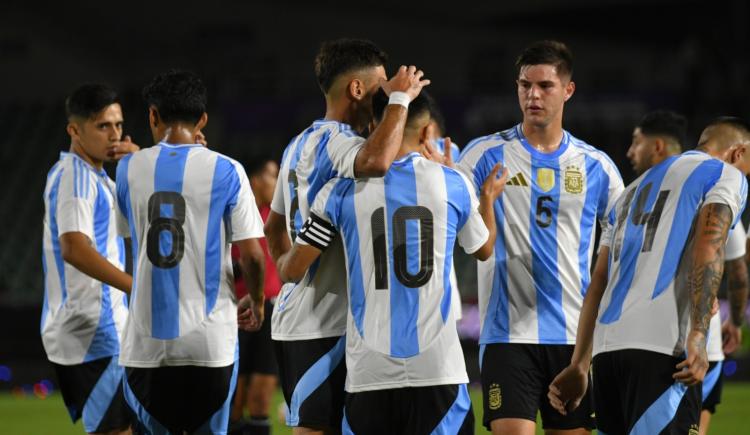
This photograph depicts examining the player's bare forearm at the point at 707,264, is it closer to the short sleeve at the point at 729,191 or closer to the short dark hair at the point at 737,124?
the short sleeve at the point at 729,191

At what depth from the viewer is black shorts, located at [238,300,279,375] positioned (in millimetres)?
7766

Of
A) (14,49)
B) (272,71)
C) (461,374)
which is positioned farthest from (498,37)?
(461,374)

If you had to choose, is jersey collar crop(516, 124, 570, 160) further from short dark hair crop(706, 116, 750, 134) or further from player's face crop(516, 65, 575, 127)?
short dark hair crop(706, 116, 750, 134)

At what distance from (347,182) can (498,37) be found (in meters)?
18.5

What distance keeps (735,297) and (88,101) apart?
3967 millimetres

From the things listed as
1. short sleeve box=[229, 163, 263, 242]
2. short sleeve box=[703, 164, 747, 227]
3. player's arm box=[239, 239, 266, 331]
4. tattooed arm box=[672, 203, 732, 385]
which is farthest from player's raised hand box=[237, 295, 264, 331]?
short sleeve box=[703, 164, 747, 227]

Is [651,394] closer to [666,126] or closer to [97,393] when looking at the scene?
[666,126]

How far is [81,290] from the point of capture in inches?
230

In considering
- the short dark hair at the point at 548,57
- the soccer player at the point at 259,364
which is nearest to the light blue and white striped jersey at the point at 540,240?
the short dark hair at the point at 548,57

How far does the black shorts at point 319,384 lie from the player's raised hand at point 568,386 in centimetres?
93

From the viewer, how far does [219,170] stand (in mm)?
4812

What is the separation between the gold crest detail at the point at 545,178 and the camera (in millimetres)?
5426

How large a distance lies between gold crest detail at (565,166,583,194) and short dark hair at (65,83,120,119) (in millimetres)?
2503

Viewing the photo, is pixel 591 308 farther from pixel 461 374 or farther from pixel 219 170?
pixel 219 170
